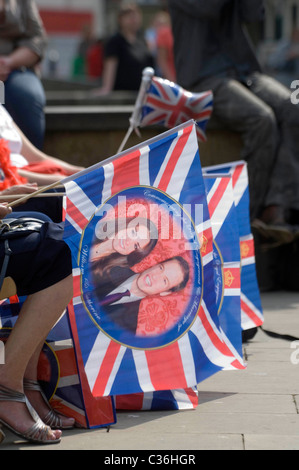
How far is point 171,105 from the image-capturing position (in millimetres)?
5207

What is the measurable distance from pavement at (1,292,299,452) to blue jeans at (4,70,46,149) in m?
2.03

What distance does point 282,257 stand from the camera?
6.54 metres

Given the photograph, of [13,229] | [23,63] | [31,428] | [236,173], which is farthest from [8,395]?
[23,63]

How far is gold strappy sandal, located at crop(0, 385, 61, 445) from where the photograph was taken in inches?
129

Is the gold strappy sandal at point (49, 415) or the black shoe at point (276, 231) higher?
the gold strappy sandal at point (49, 415)

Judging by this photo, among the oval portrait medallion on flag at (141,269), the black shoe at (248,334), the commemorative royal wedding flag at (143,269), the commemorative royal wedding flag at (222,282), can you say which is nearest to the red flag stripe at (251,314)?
the black shoe at (248,334)

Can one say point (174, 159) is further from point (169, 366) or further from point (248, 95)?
point (248, 95)

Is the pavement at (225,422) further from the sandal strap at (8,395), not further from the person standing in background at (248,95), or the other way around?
the person standing in background at (248,95)

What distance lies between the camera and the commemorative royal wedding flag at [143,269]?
3.45m

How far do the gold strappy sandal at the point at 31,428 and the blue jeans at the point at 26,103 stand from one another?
258 centimetres
